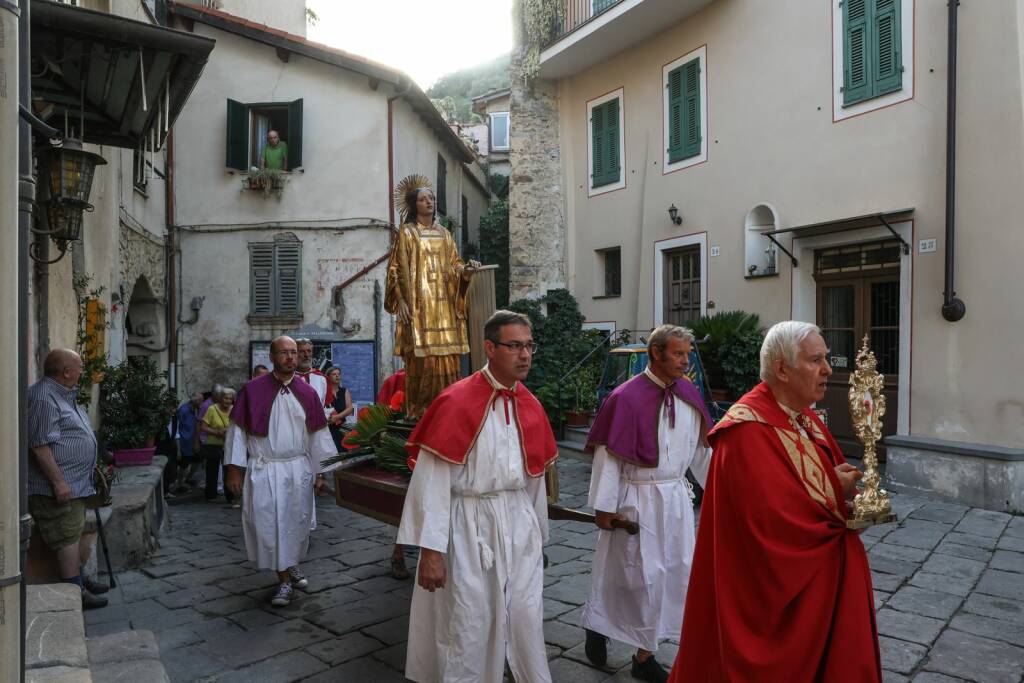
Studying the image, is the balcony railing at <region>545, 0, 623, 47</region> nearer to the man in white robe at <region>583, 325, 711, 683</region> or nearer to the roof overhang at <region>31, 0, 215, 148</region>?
the roof overhang at <region>31, 0, 215, 148</region>

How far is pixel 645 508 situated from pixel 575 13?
1242 centimetres

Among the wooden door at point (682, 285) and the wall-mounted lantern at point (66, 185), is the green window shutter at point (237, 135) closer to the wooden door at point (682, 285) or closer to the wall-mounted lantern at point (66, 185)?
the wooden door at point (682, 285)

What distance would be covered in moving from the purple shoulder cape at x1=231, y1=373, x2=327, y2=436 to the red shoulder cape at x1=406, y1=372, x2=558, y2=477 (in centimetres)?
243

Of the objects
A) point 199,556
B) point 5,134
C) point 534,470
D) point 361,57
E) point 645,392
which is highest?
point 361,57

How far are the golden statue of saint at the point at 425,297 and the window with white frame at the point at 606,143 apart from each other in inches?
348

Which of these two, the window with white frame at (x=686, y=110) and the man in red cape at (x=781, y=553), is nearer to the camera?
the man in red cape at (x=781, y=553)

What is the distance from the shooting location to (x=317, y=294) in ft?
48.7

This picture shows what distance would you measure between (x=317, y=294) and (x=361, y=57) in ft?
15.4

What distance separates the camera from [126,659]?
3297 mm

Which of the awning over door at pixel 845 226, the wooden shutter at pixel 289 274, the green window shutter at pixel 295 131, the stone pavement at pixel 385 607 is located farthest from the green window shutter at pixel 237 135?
the awning over door at pixel 845 226

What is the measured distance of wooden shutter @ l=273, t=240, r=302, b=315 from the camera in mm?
14781

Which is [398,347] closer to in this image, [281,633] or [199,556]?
[281,633]

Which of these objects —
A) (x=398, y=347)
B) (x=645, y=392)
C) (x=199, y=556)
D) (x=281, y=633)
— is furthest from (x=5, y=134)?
(x=199, y=556)

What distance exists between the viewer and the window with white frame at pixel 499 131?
84.2 ft
